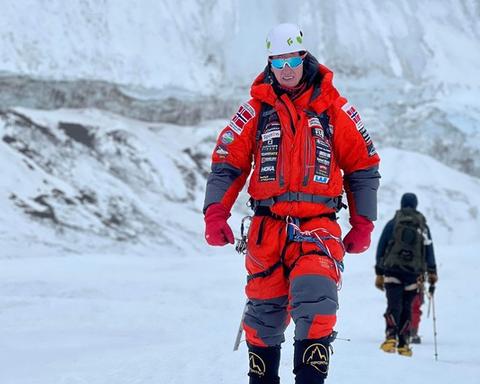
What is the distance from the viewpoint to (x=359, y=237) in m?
3.76

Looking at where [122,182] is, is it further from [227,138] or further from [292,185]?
[292,185]

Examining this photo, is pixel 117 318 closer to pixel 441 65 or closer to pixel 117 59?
pixel 117 59

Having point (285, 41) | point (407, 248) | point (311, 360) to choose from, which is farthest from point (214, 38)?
point (311, 360)

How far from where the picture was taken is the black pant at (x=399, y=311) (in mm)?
7352

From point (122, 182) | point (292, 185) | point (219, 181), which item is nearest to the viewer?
point (292, 185)

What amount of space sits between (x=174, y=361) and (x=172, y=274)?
684 centimetres

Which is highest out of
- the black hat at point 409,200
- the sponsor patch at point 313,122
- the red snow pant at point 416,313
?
the black hat at point 409,200

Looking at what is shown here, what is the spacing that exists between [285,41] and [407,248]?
401 centimetres

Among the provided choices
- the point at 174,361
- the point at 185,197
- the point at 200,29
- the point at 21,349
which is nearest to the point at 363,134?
the point at 174,361

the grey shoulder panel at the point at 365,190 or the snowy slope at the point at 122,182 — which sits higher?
the snowy slope at the point at 122,182

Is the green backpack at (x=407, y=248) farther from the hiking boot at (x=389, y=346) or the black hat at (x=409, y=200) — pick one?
the hiking boot at (x=389, y=346)

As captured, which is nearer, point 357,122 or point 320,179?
point 320,179

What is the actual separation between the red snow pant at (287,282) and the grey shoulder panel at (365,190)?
191 millimetres

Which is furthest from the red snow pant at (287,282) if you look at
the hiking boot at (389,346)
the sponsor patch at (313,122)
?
the hiking boot at (389,346)
